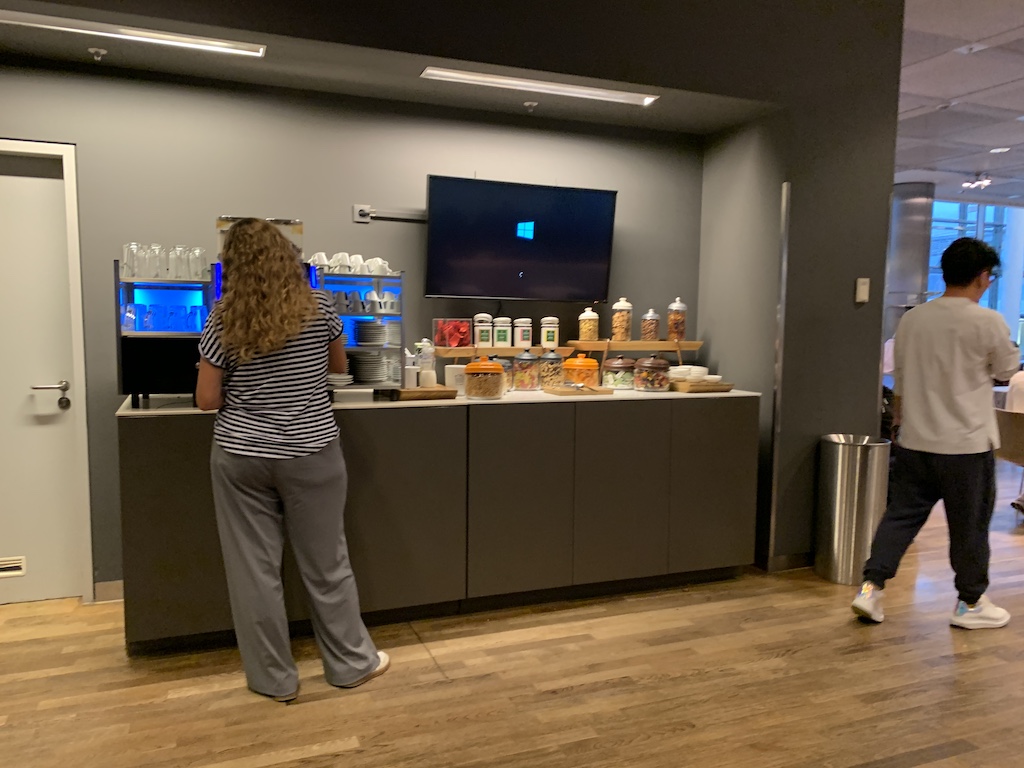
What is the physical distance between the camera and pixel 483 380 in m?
3.26

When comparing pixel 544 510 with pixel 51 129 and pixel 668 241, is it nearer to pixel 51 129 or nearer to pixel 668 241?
pixel 668 241

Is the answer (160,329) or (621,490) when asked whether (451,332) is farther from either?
(160,329)

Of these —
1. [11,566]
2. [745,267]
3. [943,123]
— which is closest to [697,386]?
[745,267]

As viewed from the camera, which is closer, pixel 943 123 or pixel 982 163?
pixel 943 123

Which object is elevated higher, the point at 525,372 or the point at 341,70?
the point at 341,70

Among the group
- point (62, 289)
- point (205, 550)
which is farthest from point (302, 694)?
point (62, 289)

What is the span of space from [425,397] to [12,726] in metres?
1.76

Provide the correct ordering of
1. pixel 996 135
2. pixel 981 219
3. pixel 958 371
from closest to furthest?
pixel 958 371
pixel 996 135
pixel 981 219

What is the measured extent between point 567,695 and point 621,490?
1.09 meters

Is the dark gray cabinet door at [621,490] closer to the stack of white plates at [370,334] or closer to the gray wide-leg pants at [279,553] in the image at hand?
the stack of white plates at [370,334]

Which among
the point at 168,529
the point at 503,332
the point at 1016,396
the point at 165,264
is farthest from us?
the point at 1016,396

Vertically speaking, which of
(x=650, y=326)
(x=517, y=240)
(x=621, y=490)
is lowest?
(x=621, y=490)

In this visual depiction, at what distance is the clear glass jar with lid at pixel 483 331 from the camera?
365cm

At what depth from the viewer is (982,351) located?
3.01 m
